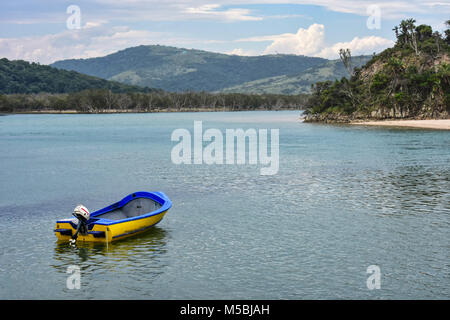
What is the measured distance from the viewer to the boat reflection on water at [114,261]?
57.3 feet

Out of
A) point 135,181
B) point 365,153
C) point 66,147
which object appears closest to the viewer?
point 135,181

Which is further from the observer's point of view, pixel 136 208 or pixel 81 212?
pixel 136 208

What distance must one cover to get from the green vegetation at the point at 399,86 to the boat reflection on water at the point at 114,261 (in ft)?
312

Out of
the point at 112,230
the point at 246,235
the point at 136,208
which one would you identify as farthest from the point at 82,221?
the point at 246,235

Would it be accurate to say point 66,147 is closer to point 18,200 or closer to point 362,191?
point 18,200

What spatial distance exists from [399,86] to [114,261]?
338 feet

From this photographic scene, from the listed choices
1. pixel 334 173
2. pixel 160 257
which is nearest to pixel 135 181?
pixel 334 173

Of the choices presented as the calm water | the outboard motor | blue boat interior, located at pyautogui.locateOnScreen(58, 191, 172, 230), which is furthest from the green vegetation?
the outboard motor

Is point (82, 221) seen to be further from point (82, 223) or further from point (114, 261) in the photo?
point (114, 261)

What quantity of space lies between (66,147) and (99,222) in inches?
2200

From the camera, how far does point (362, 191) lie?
33.3 metres

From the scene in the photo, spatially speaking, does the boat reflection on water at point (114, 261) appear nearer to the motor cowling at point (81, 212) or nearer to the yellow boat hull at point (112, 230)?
the yellow boat hull at point (112, 230)

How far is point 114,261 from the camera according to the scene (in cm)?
1991

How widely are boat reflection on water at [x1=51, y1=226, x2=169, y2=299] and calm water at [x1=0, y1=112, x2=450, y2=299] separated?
2.0 inches
